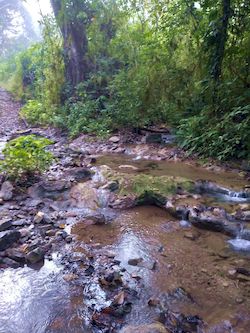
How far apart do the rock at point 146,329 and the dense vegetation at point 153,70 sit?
461 centimetres

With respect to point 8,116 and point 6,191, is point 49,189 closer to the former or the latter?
point 6,191

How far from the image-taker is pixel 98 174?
19.4ft

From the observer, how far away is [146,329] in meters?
2.26

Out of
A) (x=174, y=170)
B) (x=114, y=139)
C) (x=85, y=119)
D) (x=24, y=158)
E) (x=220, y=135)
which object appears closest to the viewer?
(x=24, y=158)

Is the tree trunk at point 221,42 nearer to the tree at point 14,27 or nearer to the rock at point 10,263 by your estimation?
the rock at point 10,263

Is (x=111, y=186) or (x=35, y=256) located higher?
(x=35, y=256)

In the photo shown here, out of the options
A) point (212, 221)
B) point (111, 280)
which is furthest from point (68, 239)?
point (212, 221)

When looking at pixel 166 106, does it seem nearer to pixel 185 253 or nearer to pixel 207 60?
pixel 207 60

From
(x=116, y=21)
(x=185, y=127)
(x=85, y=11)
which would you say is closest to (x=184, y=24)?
(x=185, y=127)

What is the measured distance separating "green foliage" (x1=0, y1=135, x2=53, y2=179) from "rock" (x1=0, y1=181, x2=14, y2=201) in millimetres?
217

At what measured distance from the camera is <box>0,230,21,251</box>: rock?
3.34 m

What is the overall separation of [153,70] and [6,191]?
17.9 ft

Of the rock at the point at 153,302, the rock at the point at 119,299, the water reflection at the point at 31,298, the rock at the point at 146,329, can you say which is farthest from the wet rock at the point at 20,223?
the rock at the point at 146,329

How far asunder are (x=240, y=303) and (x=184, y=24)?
7.29 meters
